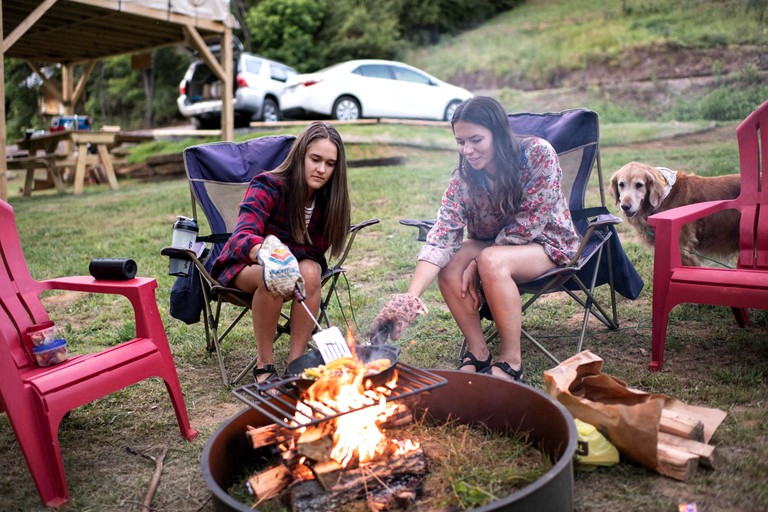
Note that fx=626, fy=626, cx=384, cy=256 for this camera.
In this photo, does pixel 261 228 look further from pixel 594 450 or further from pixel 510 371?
pixel 594 450

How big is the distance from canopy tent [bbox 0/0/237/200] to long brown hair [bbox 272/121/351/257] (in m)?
4.71

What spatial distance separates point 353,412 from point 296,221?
109 centimetres

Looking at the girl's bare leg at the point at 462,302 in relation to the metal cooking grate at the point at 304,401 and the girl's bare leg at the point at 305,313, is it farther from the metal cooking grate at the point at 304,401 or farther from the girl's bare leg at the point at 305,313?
the metal cooking grate at the point at 304,401

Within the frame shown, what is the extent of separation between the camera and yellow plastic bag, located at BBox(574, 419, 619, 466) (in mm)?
1853

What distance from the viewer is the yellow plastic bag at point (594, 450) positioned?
6.08 ft

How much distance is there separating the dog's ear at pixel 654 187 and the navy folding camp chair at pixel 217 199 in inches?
61.1

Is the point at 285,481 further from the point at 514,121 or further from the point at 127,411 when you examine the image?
the point at 514,121

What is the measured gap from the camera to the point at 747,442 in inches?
77.2

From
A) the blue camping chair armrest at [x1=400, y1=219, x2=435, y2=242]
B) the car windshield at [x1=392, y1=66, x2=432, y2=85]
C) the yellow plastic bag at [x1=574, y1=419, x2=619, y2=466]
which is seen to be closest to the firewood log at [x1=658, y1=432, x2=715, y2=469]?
the yellow plastic bag at [x1=574, y1=419, x2=619, y2=466]

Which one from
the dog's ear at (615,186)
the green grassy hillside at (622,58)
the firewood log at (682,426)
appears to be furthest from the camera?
the green grassy hillside at (622,58)

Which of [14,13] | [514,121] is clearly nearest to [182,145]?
[14,13]

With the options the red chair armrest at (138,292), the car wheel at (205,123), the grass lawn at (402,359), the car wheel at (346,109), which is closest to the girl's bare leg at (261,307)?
the grass lawn at (402,359)

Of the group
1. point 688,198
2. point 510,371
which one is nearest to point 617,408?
point 510,371

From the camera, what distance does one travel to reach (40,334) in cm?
205
